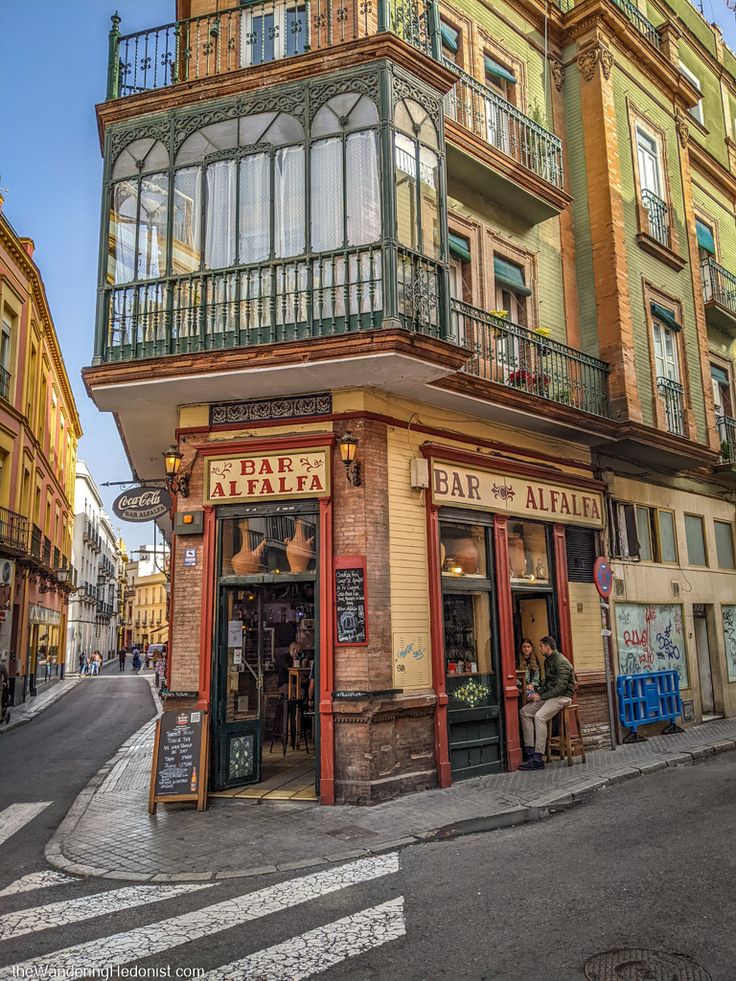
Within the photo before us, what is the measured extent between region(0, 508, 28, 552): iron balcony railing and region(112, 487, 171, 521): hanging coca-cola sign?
44.7 ft

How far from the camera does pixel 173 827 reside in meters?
8.17

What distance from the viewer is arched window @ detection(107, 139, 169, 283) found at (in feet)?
34.3

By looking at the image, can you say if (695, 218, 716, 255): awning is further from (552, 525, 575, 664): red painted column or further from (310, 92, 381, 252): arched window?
(310, 92, 381, 252): arched window

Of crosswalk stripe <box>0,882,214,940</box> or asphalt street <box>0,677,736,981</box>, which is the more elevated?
asphalt street <box>0,677,736,981</box>

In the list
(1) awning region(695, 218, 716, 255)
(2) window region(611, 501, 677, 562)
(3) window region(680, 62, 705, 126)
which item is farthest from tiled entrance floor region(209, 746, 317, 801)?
(3) window region(680, 62, 705, 126)

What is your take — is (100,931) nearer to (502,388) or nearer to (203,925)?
(203,925)

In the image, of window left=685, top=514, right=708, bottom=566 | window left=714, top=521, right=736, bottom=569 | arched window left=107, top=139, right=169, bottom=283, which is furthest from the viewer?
window left=714, top=521, right=736, bottom=569

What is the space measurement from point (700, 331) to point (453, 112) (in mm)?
8185

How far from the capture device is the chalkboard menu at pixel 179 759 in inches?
348

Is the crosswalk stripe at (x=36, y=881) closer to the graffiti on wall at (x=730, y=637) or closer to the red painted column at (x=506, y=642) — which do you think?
the red painted column at (x=506, y=642)

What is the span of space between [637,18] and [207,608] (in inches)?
659

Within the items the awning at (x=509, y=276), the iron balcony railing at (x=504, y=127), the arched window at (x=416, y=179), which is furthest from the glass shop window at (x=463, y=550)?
the iron balcony railing at (x=504, y=127)

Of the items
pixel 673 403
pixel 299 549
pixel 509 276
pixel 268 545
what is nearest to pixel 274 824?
pixel 299 549

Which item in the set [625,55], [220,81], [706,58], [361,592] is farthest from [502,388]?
[706,58]
